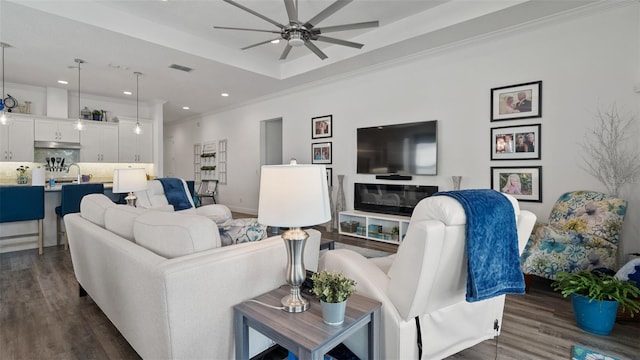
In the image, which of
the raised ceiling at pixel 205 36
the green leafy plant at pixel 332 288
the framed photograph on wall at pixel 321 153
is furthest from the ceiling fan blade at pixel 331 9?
the framed photograph on wall at pixel 321 153

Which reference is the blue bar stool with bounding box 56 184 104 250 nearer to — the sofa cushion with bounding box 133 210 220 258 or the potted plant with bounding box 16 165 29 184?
the potted plant with bounding box 16 165 29 184

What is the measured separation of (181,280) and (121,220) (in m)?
0.97

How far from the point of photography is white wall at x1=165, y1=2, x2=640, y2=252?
3105mm

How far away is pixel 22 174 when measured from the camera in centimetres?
586

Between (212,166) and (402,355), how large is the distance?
26.1 feet

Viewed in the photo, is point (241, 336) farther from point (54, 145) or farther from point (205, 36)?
point (54, 145)

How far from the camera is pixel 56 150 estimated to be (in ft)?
21.1

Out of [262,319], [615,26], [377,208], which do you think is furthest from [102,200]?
[615,26]

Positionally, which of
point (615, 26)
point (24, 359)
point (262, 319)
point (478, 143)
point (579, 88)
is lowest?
point (24, 359)

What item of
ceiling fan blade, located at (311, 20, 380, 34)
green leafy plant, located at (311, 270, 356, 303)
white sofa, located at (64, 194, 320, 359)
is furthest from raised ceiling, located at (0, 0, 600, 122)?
green leafy plant, located at (311, 270, 356, 303)

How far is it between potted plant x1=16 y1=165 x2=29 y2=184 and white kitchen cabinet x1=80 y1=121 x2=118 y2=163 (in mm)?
912

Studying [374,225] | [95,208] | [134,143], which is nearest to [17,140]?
[134,143]

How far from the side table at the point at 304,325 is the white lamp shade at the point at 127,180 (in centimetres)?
272

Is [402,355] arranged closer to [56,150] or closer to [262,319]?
[262,319]
